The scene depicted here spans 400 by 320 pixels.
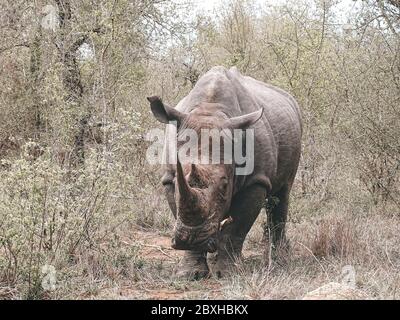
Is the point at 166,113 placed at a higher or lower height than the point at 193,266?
higher

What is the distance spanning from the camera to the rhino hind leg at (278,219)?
8.38 meters

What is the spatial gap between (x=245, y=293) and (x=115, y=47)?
533 centimetres

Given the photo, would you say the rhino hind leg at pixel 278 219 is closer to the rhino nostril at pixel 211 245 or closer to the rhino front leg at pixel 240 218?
the rhino front leg at pixel 240 218

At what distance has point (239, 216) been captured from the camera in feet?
23.9

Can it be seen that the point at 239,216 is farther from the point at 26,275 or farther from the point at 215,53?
the point at 215,53

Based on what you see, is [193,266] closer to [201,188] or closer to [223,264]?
[223,264]

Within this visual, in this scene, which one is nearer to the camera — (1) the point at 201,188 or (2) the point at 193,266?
(1) the point at 201,188

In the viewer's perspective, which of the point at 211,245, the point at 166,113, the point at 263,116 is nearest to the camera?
the point at 211,245

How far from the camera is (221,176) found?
6523 millimetres

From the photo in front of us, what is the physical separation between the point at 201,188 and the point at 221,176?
0.27 m

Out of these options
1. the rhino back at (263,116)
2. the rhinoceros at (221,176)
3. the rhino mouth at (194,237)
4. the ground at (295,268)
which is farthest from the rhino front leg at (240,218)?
the rhino mouth at (194,237)

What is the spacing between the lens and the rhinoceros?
20.4 ft

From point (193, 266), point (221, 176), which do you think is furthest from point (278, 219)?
point (221, 176)
